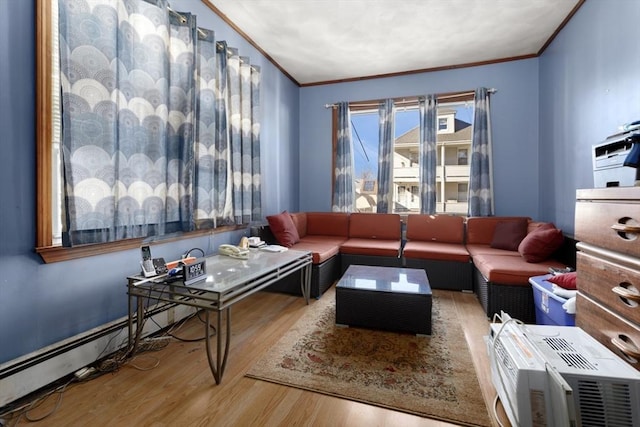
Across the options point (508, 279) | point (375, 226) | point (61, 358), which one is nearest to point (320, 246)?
point (375, 226)

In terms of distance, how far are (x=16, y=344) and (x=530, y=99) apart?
16.5 ft

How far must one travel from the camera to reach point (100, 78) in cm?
164

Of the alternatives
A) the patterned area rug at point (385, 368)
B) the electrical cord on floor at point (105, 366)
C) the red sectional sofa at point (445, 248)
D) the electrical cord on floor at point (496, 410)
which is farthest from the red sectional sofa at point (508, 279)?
the electrical cord on floor at point (105, 366)

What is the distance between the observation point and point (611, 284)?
3.99 ft

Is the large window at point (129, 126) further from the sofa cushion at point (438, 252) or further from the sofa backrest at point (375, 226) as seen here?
the sofa cushion at point (438, 252)

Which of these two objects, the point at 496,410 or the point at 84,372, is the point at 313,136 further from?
the point at 496,410

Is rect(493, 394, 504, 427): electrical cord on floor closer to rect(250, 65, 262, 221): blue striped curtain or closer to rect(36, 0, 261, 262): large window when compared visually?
rect(36, 0, 261, 262): large window

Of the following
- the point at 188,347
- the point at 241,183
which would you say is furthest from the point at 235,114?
the point at 188,347

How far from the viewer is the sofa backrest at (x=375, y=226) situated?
12.4ft

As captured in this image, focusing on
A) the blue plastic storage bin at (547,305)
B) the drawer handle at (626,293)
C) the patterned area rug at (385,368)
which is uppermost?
the drawer handle at (626,293)

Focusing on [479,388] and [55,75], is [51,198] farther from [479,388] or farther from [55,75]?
[479,388]

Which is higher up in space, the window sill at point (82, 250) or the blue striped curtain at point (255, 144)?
the blue striped curtain at point (255, 144)

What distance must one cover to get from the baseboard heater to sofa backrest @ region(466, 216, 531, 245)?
3.41 m

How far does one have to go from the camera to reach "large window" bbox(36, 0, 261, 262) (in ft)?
4.90
